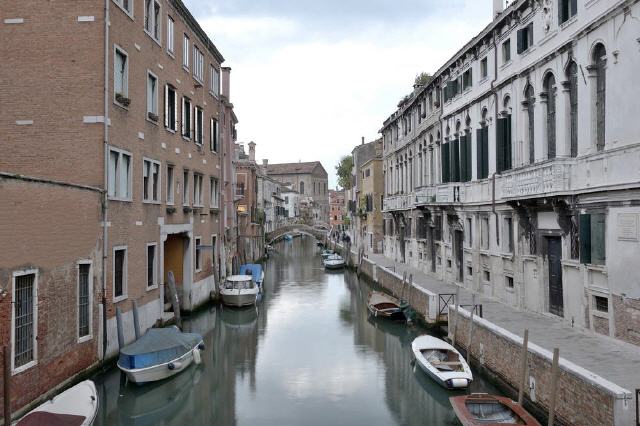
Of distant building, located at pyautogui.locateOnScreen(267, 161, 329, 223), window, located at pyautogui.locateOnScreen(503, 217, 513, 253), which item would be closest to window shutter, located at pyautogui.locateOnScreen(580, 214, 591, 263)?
window, located at pyautogui.locateOnScreen(503, 217, 513, 253)

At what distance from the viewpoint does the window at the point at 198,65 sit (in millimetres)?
21958

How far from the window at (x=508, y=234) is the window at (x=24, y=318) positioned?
540 inches

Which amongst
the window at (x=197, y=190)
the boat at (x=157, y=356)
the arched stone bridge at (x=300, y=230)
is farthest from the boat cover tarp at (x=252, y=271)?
the arched stone bridge at (x=300, y=230)

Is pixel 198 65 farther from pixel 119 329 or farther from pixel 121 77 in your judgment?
pixel 119 329

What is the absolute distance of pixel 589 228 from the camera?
12.9m

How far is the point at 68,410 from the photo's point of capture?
9.42m

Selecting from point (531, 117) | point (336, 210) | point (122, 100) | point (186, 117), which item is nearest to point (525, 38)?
point (531, 117)

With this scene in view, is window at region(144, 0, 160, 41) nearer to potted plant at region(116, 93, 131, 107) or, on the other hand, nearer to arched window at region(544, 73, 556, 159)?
potted plant at region(116, 93, 131, 107)

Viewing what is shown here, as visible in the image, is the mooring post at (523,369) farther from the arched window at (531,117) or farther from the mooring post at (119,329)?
the mooring post at (119,329)

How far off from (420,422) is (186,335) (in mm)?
6676

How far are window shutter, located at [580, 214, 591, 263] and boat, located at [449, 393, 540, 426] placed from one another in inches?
194

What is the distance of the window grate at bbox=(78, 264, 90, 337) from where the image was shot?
12227 millimetres

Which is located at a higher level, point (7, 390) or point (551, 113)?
point (551, 113)

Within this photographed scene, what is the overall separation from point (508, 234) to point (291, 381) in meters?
8.78
